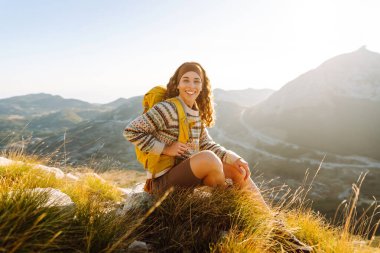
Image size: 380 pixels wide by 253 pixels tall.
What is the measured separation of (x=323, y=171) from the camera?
7212 centimetres

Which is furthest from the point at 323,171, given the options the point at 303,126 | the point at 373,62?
the point at 373,62

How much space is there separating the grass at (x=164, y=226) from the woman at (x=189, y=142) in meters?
0.26

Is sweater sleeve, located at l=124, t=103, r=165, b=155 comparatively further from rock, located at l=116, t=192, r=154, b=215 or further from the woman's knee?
rock, located at l=116, t=192, r=154, b=215

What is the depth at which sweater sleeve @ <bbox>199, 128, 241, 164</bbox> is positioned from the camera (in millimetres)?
5309

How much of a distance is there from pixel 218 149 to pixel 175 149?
1236 millimetres

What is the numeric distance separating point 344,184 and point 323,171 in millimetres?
8526

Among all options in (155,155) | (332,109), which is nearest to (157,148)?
(155,155)

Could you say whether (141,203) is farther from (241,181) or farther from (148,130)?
(241,181)

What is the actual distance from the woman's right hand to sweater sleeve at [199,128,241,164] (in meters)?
1.05

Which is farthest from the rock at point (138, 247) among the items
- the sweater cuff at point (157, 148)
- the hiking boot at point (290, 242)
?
the hiking boot at point (290, 242)

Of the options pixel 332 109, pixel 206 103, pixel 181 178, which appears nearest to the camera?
pixel 181 178

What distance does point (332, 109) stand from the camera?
113 metres

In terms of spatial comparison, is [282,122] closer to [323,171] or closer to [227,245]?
[323,171]

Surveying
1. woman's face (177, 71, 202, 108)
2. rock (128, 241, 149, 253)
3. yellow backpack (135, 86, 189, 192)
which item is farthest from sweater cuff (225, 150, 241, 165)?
rock (128, 241, 149, 253)
